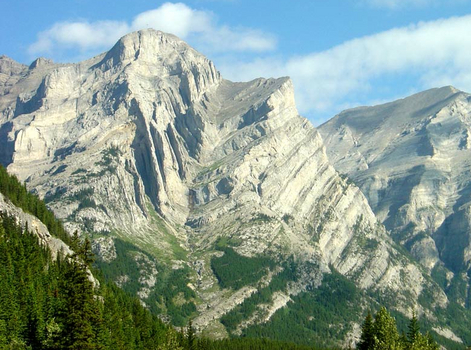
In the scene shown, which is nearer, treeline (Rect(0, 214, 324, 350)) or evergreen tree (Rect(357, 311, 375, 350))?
treeline (Rect(0, 214, 324, 350))

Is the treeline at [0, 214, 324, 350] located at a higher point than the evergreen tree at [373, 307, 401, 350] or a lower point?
higher

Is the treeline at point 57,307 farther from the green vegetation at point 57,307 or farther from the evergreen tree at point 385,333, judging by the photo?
the evergreen tree at point 385,333

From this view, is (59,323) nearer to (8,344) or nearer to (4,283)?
(8,344)

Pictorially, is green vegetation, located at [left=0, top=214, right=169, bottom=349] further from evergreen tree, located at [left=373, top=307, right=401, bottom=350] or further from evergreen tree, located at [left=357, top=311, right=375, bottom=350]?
evergreen tree, located at [left=373, top=307, right=401, bottom=350]

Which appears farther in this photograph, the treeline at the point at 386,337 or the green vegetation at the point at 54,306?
the treeline at the point at 386,337

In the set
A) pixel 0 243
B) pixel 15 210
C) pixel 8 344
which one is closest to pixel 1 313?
pixel 8 344

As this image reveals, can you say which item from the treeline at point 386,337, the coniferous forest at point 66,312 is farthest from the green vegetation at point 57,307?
the treeline at point 386,337

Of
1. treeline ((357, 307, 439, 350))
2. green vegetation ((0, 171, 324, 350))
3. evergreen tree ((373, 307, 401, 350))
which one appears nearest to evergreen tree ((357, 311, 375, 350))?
treeline ((357, 307, 439, 350))

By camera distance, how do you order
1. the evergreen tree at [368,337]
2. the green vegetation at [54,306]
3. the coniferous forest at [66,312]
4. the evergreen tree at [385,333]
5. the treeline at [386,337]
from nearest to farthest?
1. the green vegetation at [54,306]
2. the coniferous forest at [66,312]
3. the evergreen tree at [385,333]
4. the treeline at [386,337]
5. the evergreen tree at [368,337]

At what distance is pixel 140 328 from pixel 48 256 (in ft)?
105

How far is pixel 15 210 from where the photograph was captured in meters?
197

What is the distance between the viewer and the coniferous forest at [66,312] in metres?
113

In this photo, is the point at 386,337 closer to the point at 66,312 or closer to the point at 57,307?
the point at 57,307

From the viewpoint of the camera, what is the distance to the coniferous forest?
113m
